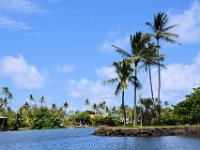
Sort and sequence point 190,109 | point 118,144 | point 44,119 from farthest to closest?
point 44,119, point 190,109, point 118,144

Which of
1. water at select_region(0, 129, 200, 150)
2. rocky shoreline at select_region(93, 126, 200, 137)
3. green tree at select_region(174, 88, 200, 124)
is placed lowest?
water at select_region(0, 129, 200, 150)

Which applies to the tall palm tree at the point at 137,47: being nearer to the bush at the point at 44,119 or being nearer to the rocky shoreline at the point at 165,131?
the rocky shoreline at the point at 165,131

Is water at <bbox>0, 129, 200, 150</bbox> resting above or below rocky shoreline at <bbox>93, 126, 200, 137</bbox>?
below

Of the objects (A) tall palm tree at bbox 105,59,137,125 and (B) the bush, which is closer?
(A) tall palm tree at bbox 105,59,137,125

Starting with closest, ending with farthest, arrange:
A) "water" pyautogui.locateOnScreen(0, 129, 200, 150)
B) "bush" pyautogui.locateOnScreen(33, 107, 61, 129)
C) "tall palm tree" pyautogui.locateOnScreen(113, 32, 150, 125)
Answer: "water" pyautogui.locateOnScreen(0, 129, 200, 150) → "tall palm tree" pyautogui.locateOnScreen(113, 32, 150, 125) → "bush" pyautogui.locateOnScreen(33, 107, 61, 129)

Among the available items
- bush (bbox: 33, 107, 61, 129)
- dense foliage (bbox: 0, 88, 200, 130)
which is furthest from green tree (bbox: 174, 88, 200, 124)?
bush (bbox: 33, 107, 61, 129)

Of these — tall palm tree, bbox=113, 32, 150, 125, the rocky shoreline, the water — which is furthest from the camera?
tall palm tree, bbox=113, 32, 150, 125

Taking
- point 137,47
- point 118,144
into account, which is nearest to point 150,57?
point 137,47

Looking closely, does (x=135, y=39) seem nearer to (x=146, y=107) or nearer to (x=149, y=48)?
(x=149, y=48)

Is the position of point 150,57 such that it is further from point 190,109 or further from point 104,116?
point 104,116

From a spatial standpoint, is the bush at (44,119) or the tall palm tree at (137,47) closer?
the tall palm tree at (137,47)

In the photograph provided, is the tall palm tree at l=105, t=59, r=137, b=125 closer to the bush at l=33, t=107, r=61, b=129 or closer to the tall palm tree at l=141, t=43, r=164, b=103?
the tall palm tree at l=141, t=43, r=164, b=103

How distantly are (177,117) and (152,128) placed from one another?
12402 millimetres

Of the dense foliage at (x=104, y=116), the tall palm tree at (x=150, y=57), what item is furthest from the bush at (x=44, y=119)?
Answer: the tall palm tree at (x=150, y=57)
